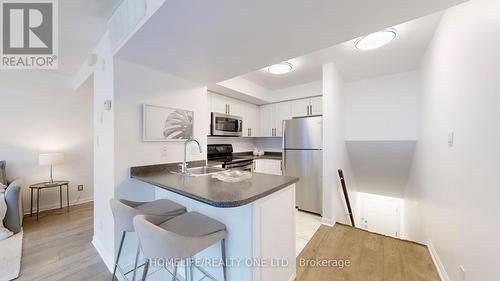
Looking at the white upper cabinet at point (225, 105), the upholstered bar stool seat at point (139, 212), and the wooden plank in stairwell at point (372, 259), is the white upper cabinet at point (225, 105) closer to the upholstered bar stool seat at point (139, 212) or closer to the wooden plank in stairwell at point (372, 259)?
the upholstered bar stool seat at point (139, 212)

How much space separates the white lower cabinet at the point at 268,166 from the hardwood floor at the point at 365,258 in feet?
4.95

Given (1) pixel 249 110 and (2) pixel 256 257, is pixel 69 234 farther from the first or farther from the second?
(1) pixel 249 110

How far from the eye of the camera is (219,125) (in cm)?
334

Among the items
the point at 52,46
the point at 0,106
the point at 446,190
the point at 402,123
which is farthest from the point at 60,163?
the point at 402,123

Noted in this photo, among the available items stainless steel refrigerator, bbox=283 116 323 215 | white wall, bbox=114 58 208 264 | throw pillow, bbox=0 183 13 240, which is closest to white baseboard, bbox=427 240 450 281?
stainless steel refrigerator, bbox=283 116 323 215

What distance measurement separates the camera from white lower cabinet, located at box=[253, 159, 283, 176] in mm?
3816

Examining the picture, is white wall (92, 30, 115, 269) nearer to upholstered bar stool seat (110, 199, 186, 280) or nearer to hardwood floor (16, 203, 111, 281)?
hardwood floor (16, 203, 111, 281)

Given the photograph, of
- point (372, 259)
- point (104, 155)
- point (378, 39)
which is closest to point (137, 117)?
point (104, 155)

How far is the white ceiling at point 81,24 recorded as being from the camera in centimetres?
153

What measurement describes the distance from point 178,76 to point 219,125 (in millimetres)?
1314

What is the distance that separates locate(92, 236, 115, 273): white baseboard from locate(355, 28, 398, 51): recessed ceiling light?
340 cm

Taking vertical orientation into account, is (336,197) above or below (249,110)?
below

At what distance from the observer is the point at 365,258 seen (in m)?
1.95

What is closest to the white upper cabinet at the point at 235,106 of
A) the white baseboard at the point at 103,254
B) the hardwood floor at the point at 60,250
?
the white baseboard at the point at 103,254
